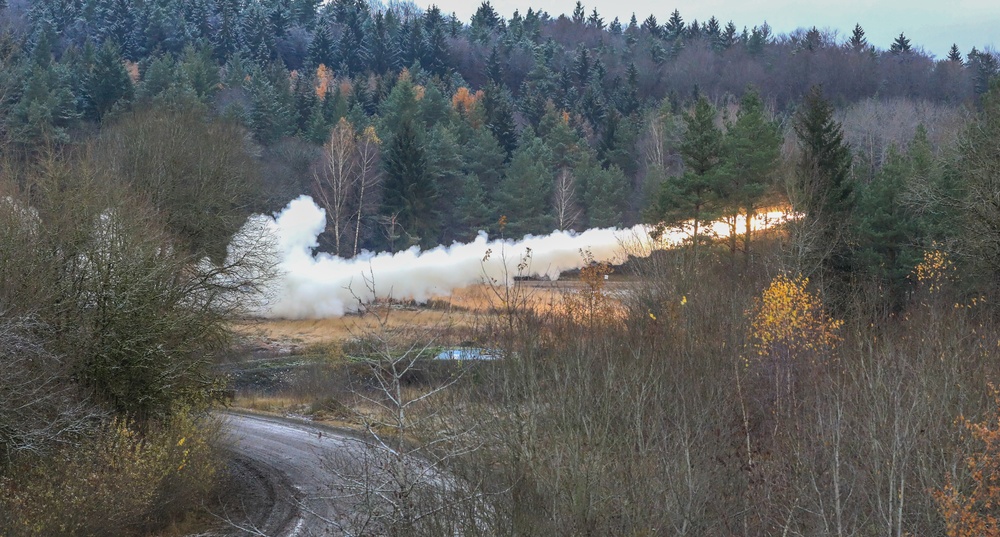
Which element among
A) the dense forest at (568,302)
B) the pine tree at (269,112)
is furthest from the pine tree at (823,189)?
the pine tree at (269,112)

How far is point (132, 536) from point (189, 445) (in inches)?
122

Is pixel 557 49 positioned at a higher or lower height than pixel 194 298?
higher

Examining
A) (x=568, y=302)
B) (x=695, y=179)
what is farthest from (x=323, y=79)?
(x=568, y=302)

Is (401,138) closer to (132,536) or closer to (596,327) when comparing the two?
(596,327)

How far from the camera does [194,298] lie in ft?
98.1

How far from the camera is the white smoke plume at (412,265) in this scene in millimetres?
42906

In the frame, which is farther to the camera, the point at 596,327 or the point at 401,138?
the point at 401,138

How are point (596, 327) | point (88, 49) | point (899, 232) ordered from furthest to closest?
point (88, 49)
point (899, 232)
point (596, 327)

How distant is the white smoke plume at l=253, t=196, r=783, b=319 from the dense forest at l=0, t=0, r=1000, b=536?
14.1ft

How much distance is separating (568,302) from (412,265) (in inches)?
769

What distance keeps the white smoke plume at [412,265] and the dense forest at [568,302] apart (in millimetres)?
4285

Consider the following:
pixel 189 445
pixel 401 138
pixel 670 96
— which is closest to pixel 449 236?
pixel 401 138

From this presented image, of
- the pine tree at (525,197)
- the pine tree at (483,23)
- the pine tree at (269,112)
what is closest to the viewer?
the pine tree at (525,197)

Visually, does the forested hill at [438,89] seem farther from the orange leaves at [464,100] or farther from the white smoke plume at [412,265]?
the white smoke plume at [412,265]
